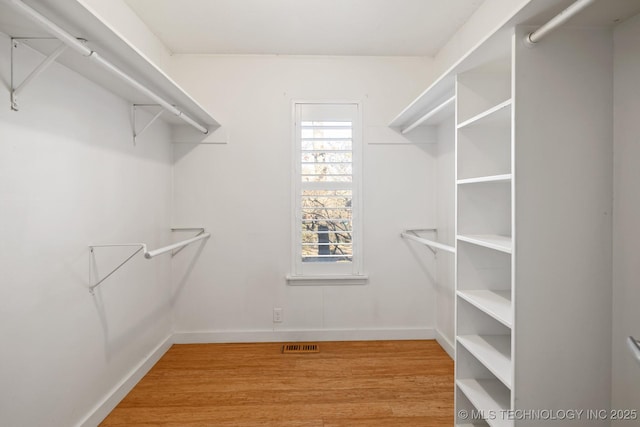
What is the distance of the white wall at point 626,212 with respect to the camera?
1133 mm

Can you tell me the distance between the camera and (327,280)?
9.20ft

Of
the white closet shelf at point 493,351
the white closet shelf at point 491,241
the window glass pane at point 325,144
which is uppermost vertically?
the window glass pane at point 325,144

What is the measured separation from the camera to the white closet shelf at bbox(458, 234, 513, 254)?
130 centimetres

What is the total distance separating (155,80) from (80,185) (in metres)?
0.70

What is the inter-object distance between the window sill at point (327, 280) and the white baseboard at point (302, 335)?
16.2 inches

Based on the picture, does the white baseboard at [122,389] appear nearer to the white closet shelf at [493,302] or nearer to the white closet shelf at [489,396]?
the white closet shelf at [489,396]

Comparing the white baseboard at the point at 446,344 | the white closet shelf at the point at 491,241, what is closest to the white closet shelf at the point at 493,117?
the white closet shelf at the point at 491,241

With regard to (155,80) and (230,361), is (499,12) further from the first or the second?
(230,361)

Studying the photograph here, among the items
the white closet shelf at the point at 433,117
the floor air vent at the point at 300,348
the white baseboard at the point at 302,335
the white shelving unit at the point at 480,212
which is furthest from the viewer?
the white baseboard at the point at 302,335

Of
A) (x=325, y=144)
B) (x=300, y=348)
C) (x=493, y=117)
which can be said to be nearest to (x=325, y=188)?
(x=325, y=144)

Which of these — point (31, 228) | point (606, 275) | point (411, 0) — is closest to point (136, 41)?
point (31, 228)

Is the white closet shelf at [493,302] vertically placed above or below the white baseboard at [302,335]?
above

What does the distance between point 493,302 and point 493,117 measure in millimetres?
871

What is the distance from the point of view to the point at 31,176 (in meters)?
1.35
